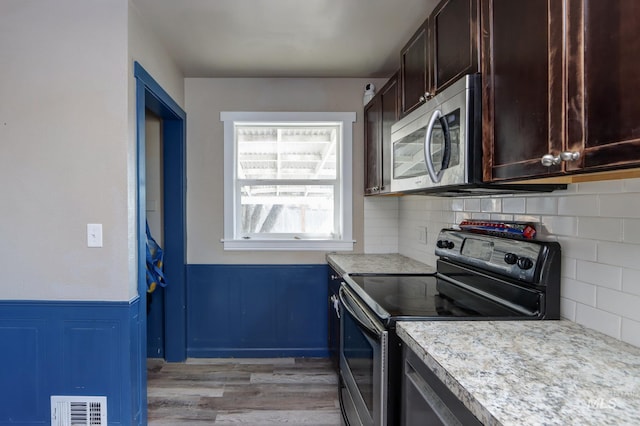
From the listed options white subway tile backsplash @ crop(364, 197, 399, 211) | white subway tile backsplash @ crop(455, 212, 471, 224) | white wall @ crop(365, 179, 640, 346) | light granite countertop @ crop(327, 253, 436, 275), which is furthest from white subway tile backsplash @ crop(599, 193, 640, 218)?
white subway tile backsplash @ crop(364, 197, 399, 211)

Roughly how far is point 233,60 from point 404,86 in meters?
1.35

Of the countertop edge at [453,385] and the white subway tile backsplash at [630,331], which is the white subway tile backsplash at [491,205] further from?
the countertop edge at [453,385]

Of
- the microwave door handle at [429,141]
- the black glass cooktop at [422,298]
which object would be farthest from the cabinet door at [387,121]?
the microwave door handle at [429,141]

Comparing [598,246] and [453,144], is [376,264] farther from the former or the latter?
[598,246]

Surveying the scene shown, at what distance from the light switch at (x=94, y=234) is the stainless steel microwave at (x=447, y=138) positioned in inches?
63.2

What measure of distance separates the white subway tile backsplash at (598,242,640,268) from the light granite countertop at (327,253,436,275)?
3.65ft

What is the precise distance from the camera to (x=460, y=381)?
797mm

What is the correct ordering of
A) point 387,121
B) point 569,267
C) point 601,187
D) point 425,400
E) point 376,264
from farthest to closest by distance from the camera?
point 376,264 < point 387,121 < point 569,267 < point 601,187 < point 425,400

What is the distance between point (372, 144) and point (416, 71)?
3.18 ft

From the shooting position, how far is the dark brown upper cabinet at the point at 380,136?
2269mm

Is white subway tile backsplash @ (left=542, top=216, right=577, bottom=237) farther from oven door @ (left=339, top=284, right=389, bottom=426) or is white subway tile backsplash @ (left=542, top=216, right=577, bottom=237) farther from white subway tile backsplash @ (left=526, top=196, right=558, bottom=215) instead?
oven door @ (left=339, top=284, right=389, bottom=426)

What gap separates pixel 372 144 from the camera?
2760mm

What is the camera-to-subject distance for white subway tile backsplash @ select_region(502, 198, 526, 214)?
149cm

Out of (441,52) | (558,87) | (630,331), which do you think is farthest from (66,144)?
(630,331)
